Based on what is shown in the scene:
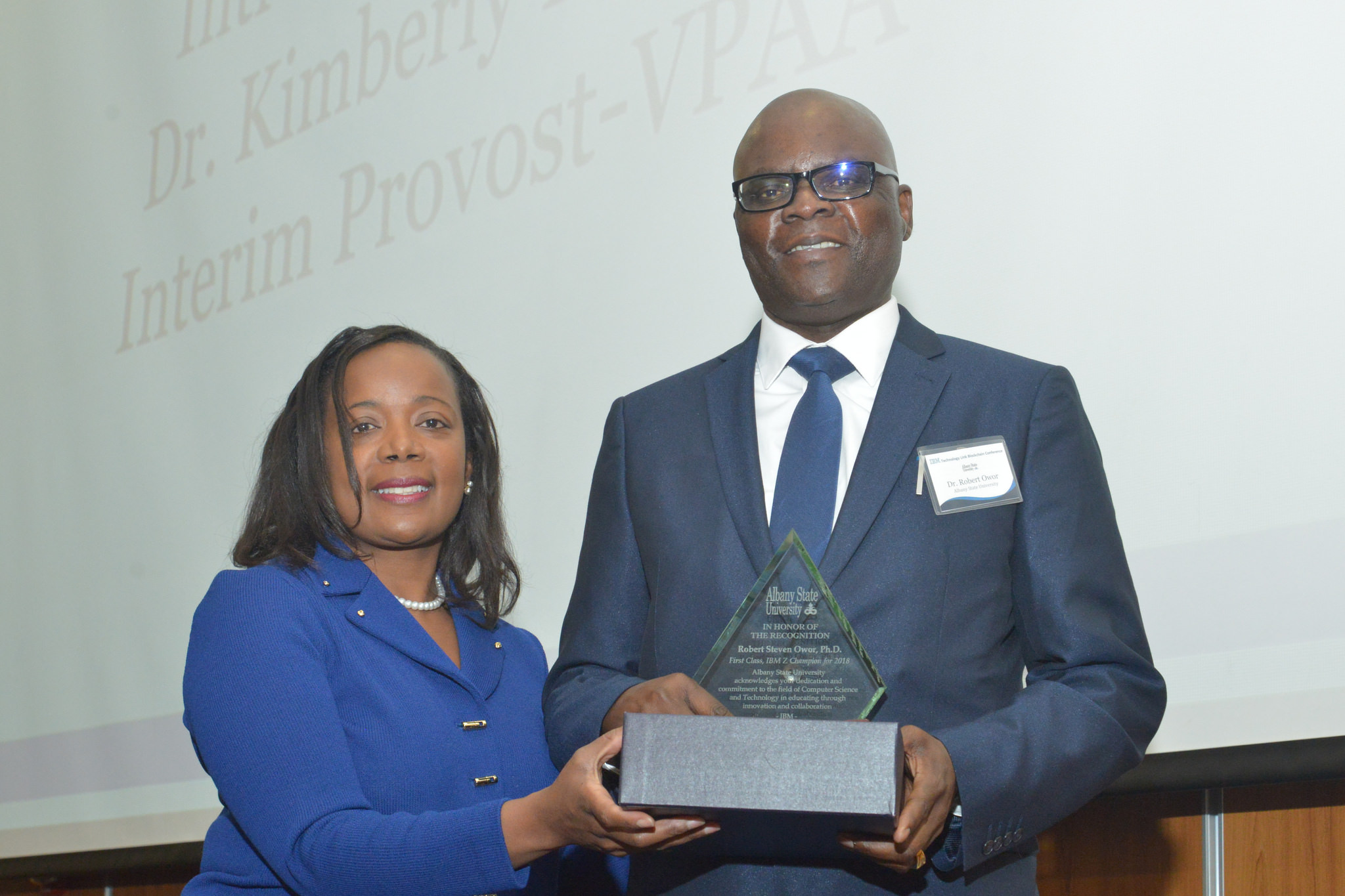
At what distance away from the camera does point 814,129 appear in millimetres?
1899

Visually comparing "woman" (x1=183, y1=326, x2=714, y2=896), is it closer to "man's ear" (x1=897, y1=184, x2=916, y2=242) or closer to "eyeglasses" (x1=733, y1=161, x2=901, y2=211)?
"eyeglasses" (x1=733, y1=161, x2=901, y2=211)

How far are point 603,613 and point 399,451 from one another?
1.54 feet

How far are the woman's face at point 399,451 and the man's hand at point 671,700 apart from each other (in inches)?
A: 25.5

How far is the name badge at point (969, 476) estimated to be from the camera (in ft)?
5.54

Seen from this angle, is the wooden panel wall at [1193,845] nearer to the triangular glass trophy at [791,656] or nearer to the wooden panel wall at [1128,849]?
the wooden panel wall at [1128,849]

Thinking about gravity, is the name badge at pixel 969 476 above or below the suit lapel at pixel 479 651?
above

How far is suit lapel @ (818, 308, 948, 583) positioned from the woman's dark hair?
795 millimetres

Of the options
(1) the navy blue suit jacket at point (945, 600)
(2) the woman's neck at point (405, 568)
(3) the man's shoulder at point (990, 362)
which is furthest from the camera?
(2) the woman's neck at point (405, 568)

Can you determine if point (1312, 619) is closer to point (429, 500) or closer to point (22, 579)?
point (429, 500)

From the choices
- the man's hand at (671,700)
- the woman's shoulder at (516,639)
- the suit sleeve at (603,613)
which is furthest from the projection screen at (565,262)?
the man's hand at (671,700)

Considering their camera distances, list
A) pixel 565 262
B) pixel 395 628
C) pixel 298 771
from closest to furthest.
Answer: pixel 298 771, pixel 395 628, pixel 565 262

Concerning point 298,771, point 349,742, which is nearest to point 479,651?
point 349,742

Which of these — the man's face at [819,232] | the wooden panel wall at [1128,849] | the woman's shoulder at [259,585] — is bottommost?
the wooden panel wall at [1128,849]

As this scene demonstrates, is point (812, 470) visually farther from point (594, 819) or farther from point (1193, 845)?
point (1193, 845)
